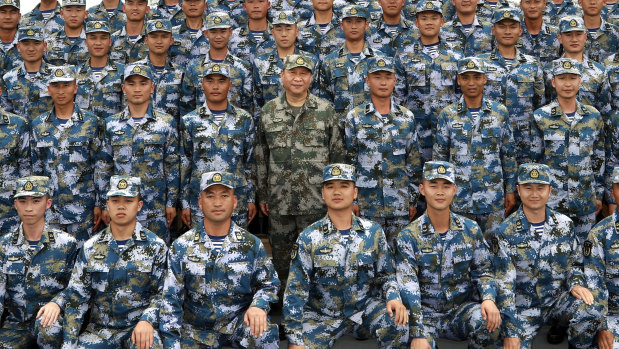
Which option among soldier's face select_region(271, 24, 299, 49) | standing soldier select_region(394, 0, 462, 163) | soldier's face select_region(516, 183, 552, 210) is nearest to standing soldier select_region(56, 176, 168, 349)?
soldier's face select_region(271, 24, 299, 49)

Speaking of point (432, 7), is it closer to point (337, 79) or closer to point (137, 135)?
point (337, 79)

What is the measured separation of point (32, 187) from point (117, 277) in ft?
3.78

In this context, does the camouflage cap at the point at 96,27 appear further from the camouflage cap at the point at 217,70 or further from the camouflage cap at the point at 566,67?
the camouflage cap at the point at 566,67

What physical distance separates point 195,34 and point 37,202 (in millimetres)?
3774

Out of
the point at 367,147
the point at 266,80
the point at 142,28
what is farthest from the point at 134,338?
the point at 142,28

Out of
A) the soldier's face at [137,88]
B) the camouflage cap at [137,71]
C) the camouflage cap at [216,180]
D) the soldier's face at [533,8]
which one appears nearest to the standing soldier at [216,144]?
the soldier's face at [137,88]

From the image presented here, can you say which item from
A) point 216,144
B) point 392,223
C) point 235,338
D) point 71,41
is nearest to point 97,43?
point 71,41

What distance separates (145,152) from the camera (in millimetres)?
8602

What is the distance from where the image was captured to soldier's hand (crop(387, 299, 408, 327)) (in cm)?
684

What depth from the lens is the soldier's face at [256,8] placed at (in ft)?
33.7

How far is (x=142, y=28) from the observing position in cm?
1085

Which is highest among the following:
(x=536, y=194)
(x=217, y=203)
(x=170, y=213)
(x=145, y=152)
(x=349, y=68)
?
(x=349, y=68)

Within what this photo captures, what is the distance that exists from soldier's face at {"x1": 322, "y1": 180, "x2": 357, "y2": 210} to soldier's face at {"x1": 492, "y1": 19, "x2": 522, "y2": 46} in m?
3.34

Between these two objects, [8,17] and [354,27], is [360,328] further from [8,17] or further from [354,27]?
[8,17]
